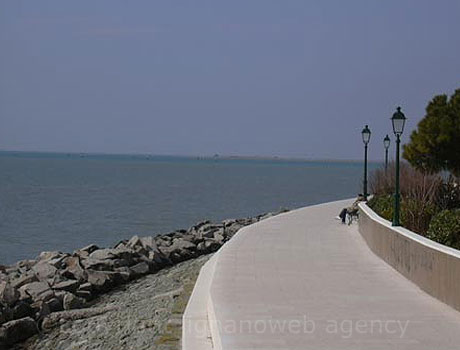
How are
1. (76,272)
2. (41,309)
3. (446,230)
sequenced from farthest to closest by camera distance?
(76,272), (41,309), (446,230)

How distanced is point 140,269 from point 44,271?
2.42 m

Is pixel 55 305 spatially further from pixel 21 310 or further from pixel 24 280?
pixel 24 280

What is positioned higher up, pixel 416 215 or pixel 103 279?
pixel 416 215

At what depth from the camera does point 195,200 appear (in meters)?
63.8

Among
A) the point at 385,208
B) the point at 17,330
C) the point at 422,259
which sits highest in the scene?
the point at 385,208

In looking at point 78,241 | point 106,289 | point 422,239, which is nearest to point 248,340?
point 422,239

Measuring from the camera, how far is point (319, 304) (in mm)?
10156

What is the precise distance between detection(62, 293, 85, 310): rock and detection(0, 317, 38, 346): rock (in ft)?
4.70

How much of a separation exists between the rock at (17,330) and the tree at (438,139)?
20.8 metres

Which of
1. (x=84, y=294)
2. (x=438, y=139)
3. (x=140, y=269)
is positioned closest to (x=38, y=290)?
(x=84, y=294)

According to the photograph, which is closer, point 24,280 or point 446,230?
point 446,230

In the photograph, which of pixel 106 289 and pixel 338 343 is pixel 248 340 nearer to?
pixel 338 343

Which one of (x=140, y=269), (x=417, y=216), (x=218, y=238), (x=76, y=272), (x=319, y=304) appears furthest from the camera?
(x=218, y=238)

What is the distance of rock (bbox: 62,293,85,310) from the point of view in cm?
1561
